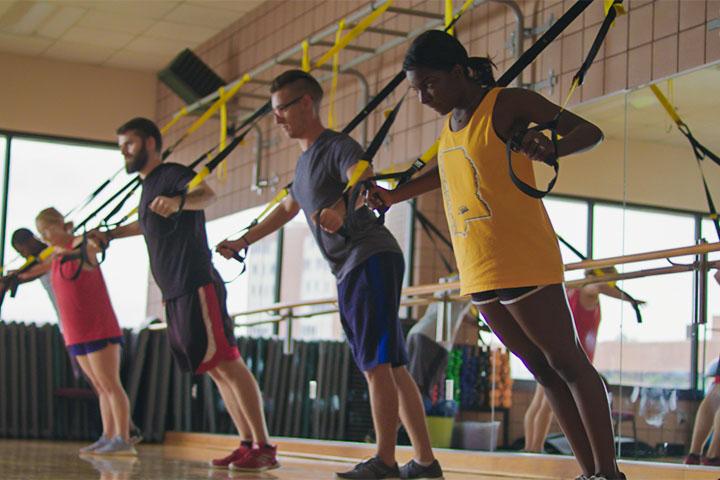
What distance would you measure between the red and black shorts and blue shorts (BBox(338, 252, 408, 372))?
0.88 metres

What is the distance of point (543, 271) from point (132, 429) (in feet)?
17.0

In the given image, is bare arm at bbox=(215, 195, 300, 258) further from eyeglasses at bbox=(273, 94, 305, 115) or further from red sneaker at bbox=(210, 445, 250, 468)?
red sneaker at bbox=(210, 445, 250, 468)

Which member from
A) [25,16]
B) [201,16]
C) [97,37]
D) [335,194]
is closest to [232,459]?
[335,194]

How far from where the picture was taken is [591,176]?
16.4 ft

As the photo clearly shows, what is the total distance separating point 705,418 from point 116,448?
2.73 meters

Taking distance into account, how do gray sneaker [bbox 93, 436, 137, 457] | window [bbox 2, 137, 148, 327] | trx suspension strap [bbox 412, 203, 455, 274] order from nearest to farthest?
gray sneaker [bbox 93, 436, 137, 457] → trx suspension strap [bbox 412, 203, 455, 274] → window [bbox 2, 137, 148, 327]

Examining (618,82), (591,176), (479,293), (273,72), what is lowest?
(479,293)

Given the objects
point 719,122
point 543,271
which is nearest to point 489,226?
point 543,271

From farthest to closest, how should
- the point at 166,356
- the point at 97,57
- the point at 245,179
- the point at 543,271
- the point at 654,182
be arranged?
the point at 97,57, the point at 245,179, the point at 166,356, the point at 654,182, the point at 543,271

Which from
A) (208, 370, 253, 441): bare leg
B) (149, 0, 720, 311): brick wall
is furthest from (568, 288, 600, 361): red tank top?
(208, 370, 253, 441): bare leg

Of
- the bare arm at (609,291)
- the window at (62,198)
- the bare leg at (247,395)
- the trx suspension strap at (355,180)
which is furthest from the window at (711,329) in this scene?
the window at (62,198)

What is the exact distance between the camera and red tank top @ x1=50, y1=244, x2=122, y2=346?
18.1 ft

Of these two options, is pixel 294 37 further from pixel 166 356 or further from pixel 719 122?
pixel 719 122

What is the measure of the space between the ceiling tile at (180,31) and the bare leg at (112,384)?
14.0 feet
